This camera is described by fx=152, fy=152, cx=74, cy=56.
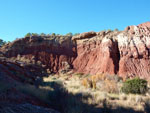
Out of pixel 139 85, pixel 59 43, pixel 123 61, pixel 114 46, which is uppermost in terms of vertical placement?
pixel 59 43

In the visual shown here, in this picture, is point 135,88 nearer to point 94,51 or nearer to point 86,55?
point 94,51

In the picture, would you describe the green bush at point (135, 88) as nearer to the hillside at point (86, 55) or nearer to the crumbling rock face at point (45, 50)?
the hillside at point (86, 55)

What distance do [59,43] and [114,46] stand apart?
1412 centimetres

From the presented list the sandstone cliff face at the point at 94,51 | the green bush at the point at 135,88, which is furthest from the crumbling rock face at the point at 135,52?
the green bush at the point at 135,88

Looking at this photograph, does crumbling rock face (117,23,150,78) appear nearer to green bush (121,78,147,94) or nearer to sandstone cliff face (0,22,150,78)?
sandstone cliff face (0,22,150,78)

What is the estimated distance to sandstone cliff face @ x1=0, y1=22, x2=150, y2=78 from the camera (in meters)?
27.5

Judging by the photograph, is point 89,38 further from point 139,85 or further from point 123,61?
point 139,85

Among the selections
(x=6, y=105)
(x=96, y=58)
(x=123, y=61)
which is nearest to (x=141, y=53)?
(x=123, y=61)

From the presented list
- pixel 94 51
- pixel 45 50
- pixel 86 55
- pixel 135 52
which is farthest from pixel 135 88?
pixel 45 50

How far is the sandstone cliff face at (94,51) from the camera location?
27547mm

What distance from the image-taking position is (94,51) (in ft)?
114

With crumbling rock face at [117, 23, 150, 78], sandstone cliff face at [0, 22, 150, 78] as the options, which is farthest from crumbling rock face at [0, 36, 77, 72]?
crumbling rock face at [117, 23, 150, 78]

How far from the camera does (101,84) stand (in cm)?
1523

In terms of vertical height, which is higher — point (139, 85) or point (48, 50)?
point (48, 50)
